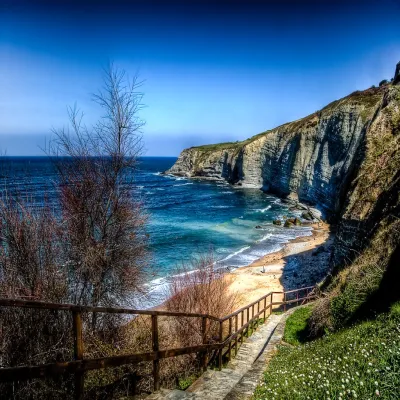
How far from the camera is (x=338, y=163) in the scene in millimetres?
48594

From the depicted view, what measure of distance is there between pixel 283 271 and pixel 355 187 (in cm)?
1308

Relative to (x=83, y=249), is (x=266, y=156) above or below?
above

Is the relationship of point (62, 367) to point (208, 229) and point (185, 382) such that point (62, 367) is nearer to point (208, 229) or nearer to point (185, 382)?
point (185, 382)

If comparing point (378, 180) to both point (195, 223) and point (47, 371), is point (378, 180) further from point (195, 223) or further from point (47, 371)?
point (195, 223)

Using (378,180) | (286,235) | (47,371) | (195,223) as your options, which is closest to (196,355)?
(47,371)

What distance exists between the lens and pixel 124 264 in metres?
11.6

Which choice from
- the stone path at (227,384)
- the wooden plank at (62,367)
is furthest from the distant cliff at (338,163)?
the wooden plank at (62,367)

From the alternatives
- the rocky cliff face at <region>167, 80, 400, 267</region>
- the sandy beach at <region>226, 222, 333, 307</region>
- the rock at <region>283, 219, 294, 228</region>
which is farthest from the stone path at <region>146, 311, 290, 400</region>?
the rock at <region>283, 219, 294, 228</region>

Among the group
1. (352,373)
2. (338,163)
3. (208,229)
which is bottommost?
(208,229)

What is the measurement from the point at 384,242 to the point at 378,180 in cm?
592

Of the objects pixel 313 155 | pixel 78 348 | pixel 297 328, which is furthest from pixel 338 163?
pixel 78 348

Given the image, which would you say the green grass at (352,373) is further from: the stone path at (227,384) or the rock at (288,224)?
the rock at (288,224)

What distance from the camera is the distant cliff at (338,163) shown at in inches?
584

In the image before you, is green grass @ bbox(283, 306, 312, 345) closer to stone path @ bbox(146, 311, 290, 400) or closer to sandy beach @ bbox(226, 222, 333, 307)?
stone path @ bbox(146, 311, 290, 400)
